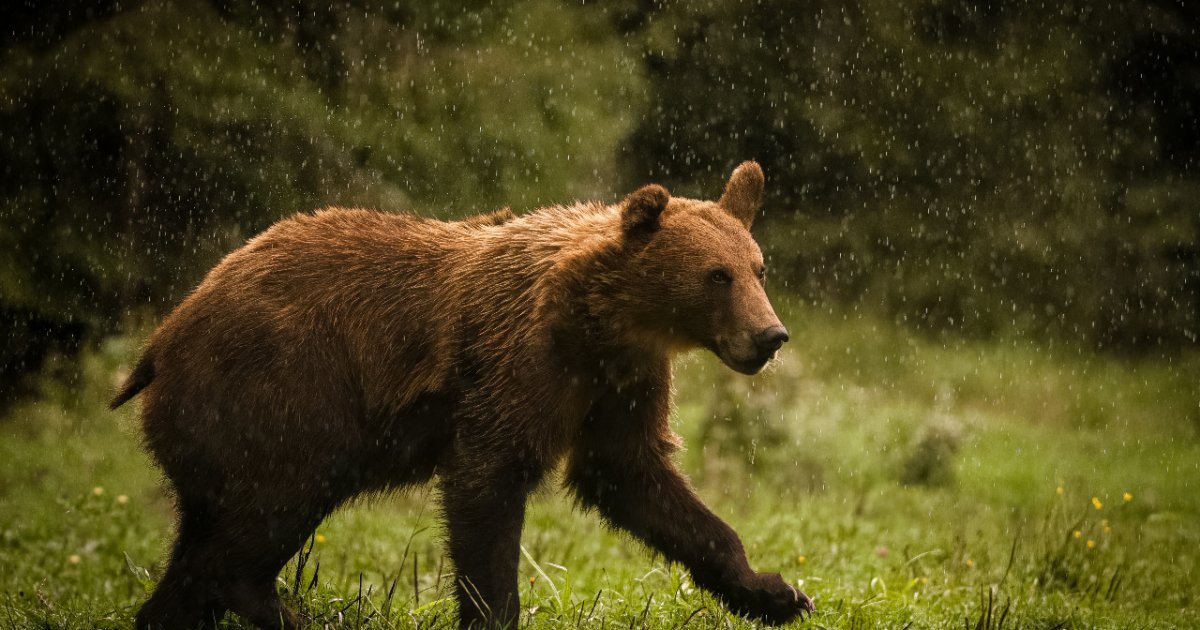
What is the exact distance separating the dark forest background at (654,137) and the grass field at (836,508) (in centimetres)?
85

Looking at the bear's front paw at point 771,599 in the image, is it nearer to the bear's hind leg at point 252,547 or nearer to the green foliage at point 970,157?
the bear's hind leg at point 252,547

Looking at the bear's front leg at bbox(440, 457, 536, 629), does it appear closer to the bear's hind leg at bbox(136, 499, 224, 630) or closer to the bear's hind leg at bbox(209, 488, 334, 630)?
the bear's hind leg at bbox(209, 488, 334, 630)

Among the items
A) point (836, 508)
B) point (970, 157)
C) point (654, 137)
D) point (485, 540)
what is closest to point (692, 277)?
point (485, 540)

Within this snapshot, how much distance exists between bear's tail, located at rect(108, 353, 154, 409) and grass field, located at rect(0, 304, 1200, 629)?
436 mm

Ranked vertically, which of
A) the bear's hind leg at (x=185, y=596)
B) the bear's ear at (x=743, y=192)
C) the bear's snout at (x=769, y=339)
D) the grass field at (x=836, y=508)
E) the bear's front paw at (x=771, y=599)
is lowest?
the grass field at (x=836, y=508)

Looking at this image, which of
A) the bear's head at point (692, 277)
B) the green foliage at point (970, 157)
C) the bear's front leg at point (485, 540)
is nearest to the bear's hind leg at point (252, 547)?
the bear's front leg at point (485, 540)

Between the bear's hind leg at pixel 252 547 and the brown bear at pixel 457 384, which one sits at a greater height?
the brown bear at pixel 457 384

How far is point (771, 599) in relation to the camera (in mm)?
4590

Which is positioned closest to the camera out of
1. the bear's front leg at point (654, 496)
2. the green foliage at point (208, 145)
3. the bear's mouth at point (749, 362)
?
the bear's mouth at point (749, 362)

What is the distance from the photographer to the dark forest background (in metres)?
9.46

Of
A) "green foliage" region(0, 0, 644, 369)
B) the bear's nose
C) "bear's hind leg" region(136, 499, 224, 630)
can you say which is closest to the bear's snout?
the bear's nose

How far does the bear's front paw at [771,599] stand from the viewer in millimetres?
4574

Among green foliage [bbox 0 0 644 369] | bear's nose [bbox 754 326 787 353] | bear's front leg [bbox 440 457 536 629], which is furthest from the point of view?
green foliage [bbox 0 0 644 369]

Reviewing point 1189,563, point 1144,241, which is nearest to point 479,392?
point 1189,563
